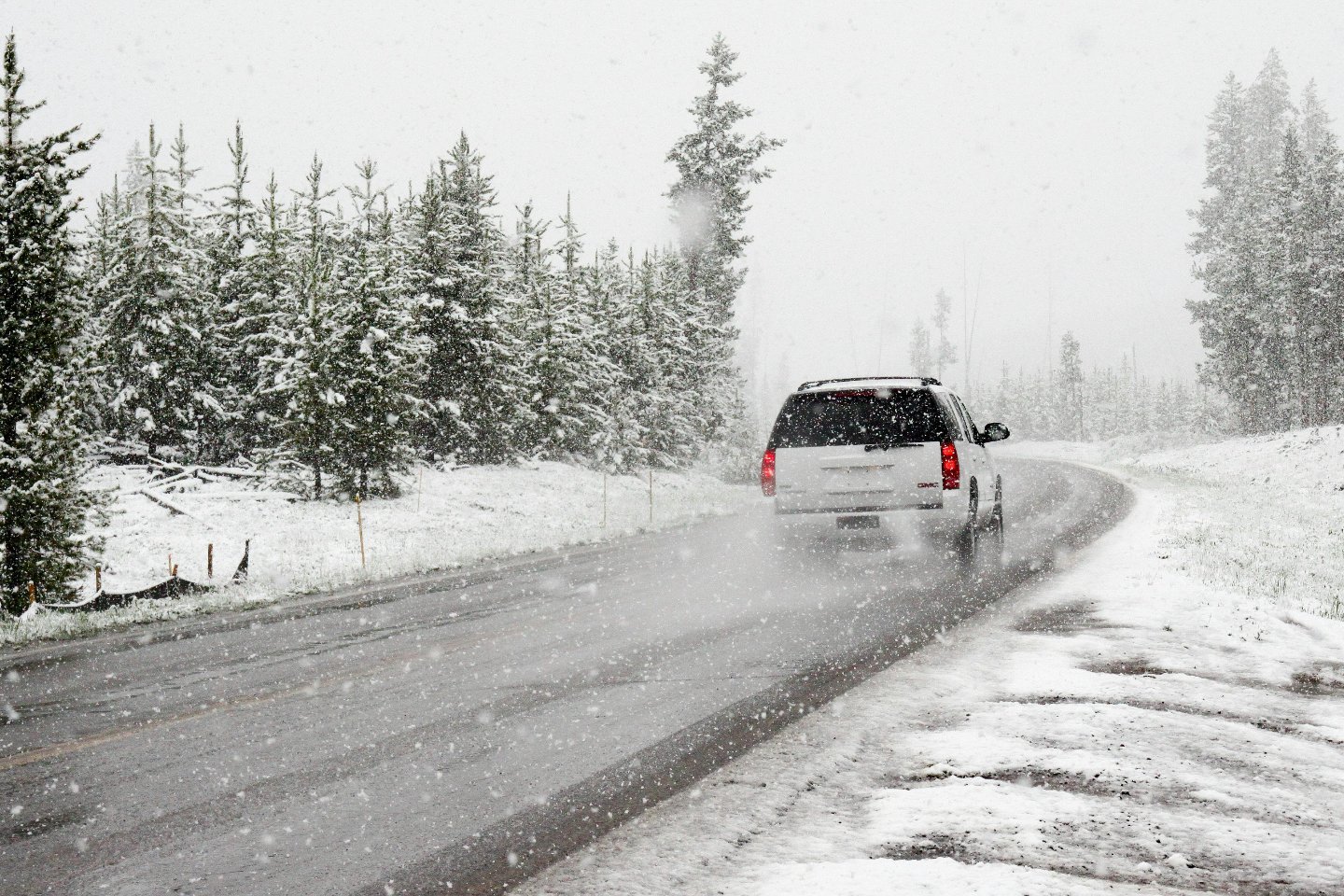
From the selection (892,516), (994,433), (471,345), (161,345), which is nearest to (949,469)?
(892,516)

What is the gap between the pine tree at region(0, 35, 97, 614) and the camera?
38.9 ft

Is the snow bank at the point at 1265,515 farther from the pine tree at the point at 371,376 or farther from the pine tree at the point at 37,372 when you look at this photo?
Result: the pine tree at the point at 371,376

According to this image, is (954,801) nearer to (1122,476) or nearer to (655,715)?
(655,715)

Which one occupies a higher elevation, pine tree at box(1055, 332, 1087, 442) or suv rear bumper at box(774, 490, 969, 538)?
pine tree at box(1055, 332, 1087, 442)

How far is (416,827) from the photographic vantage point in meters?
3.87

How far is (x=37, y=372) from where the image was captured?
39.8ft

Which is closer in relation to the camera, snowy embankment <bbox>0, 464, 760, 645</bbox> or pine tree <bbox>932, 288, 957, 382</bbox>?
snowy embankment <bbox>0, 464, 760, 645</bbox>

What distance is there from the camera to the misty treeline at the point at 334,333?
12.4 meters

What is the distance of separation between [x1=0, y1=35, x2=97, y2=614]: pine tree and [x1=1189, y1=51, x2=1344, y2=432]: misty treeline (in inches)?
1889

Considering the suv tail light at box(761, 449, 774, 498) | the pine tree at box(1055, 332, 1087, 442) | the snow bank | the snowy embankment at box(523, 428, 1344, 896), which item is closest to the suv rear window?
the suv tail light at box(761, 449, 774, 498)

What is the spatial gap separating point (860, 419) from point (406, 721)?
7.18 m

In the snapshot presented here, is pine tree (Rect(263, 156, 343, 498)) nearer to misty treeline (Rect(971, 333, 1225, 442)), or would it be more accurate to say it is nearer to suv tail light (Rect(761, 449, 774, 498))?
suv tail light (Rect(761, 449, 774, 498))

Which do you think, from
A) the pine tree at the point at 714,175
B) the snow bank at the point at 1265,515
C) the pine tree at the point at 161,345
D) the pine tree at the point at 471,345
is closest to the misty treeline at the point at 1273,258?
the snow bank at the point at 1265,515

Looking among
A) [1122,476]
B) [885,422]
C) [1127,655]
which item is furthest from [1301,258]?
[1127,655]
